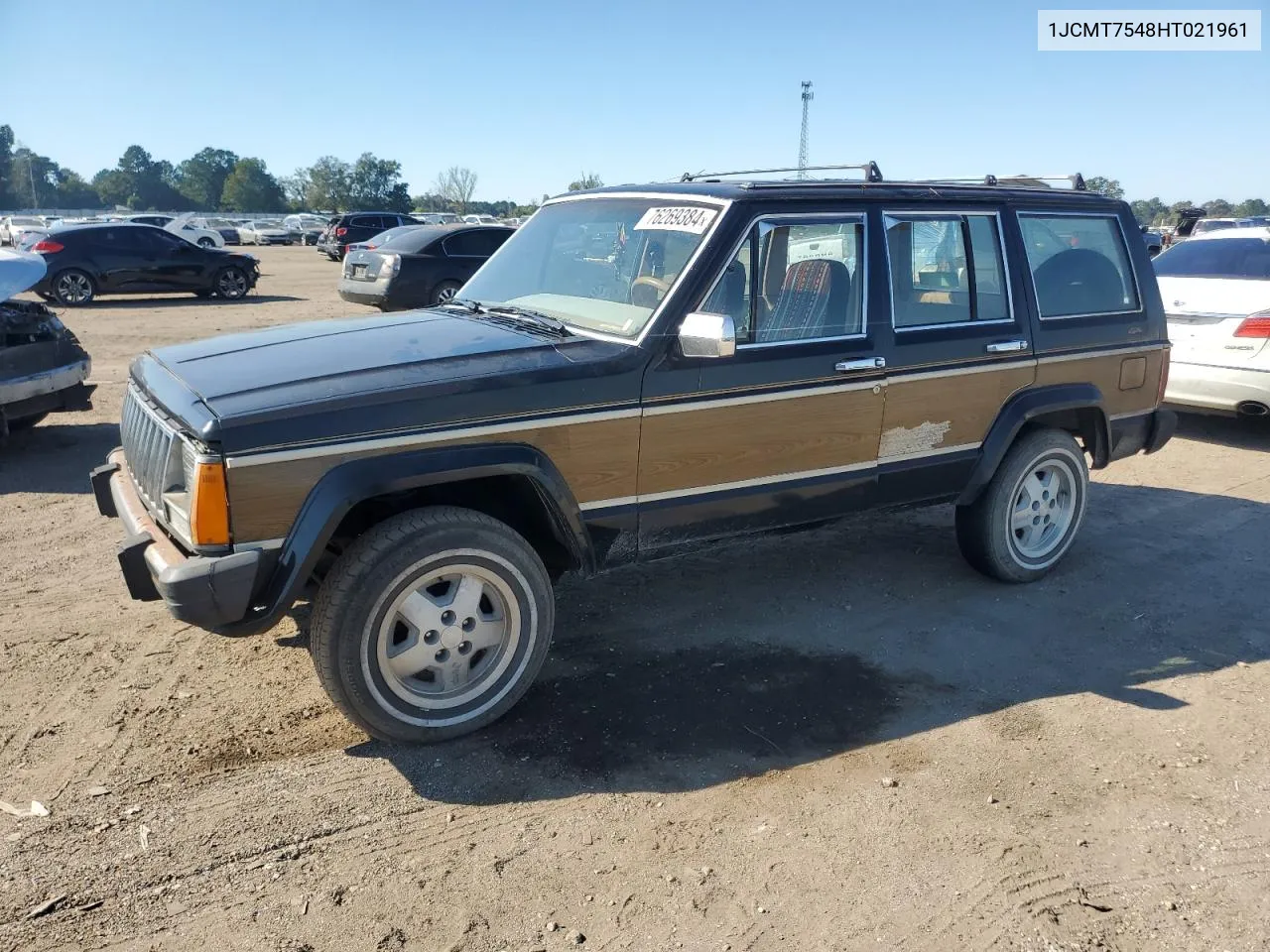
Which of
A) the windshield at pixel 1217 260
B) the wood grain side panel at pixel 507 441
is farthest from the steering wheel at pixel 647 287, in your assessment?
the windshield at pixel 1217 260

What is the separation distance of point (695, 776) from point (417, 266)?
1179 cm

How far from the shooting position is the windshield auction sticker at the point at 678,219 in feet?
13.4

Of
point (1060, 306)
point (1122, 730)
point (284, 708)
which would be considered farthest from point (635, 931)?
point (1060, 306)

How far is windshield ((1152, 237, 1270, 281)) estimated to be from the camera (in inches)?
336

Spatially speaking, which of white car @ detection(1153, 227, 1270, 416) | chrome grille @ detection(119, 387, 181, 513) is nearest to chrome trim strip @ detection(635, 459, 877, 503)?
chrome grille @ detection(119, 387, 181, 513)

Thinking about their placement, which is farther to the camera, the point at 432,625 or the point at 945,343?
the point at 945,343

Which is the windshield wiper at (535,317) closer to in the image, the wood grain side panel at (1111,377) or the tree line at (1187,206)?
the wood grain side panel at (1111,377)

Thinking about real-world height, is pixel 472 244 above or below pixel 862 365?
above

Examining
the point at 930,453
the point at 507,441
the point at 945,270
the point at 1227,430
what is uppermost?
the point at 945,270

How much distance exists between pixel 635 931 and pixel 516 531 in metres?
1.63

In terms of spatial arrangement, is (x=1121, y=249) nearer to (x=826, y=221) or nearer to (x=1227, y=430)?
(x=826, y=221)

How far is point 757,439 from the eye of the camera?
4137 millimetres

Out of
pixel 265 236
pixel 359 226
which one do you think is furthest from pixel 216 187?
pixel 359 226

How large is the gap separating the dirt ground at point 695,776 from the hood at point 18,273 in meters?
1.99
